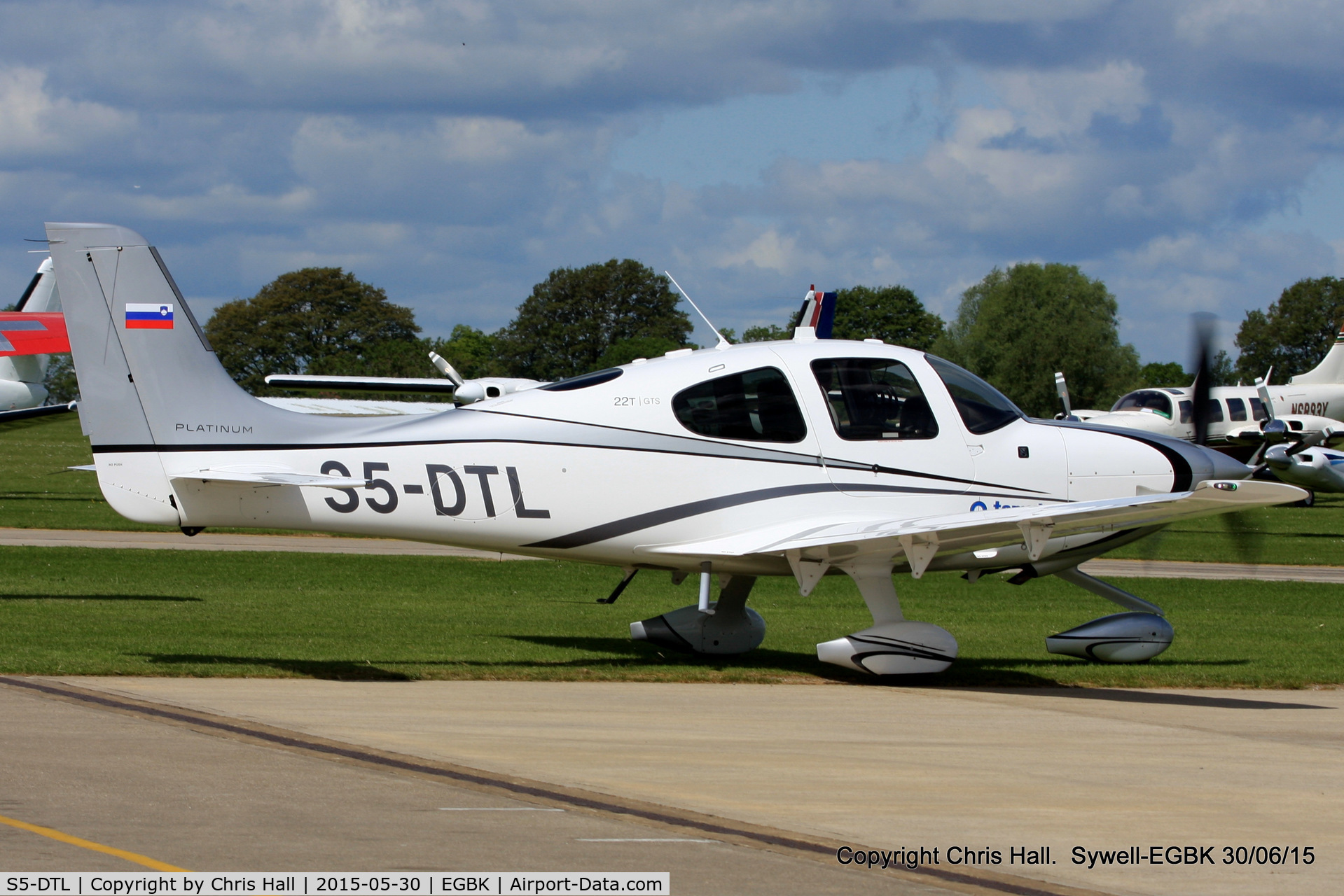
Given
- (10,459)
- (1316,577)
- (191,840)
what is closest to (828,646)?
(191,840)

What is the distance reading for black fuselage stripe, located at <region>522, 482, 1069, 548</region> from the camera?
11.7 metres

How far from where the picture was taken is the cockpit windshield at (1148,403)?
37.1 meters

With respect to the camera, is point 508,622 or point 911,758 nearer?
point 911,758

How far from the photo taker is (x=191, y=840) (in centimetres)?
583

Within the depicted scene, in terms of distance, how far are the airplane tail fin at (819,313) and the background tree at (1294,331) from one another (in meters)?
109

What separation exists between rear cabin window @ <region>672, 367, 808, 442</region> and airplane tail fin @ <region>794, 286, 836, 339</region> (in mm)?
2046

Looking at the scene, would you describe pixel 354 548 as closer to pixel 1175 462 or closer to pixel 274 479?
pixel 274 479

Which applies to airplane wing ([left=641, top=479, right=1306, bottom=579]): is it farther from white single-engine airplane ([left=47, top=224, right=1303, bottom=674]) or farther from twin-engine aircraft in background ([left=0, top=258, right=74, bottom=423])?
twin-engine aircraft in background ([left=0, top=258, right=74, bottom=423])

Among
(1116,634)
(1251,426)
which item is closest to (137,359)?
(1116,634)

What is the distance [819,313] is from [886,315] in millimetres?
88974

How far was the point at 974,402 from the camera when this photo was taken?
12.2m

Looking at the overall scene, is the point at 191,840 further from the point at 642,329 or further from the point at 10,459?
the point at 642,329

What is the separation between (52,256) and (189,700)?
12.0ft


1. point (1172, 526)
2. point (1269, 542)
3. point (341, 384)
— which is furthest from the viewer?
point (1269, 542)
